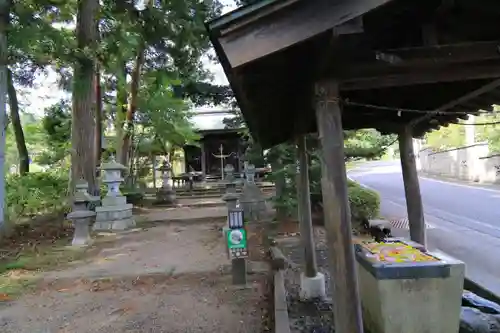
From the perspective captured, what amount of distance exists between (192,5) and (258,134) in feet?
19.8

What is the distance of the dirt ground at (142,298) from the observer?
4.73 m

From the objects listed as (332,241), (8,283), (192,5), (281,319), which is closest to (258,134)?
(281,319)

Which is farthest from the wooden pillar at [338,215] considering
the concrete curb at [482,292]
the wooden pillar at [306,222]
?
the concrete curb at [482,292]

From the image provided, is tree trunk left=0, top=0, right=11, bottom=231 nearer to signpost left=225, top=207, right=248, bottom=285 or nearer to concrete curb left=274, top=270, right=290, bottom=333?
signpost left=225, top=207, right=248, bottom=285

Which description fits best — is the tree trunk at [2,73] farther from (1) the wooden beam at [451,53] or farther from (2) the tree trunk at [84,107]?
(1) the wooden beam at [451,53]

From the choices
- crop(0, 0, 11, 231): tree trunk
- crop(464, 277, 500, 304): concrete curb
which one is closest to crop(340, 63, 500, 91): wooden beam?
crop(464, 277, 500, 304): concrete curb

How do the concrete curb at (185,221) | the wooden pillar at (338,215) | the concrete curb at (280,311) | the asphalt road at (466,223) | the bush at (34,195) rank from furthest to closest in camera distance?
the concrete curb at (185,221)
the bush at (34,195)
the asphalt road at (466,223)
the concrete curb at (280,311)
the wooden pillar at (338,215)

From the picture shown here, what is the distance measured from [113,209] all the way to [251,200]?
438cm

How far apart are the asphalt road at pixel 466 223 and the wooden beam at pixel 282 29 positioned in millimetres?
4994

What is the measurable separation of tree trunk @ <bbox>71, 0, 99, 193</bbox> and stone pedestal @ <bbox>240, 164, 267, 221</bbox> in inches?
190

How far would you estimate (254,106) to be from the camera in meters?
3.58

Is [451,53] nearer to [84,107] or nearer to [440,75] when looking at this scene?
[440,75]

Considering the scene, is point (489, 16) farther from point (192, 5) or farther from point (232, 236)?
point (192, 5)

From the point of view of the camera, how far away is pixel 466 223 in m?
11.3
